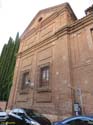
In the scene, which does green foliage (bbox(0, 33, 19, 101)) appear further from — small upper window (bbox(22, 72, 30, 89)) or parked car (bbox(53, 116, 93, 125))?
parked car (bbox(53, 116, 93, 125))

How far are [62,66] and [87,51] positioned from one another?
2.44 m

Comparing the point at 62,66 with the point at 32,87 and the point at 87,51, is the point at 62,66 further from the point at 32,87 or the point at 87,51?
the point at 32,87

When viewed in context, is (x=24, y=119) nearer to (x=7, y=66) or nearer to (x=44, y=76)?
(x=44, y=76)

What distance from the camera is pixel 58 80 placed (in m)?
11.5

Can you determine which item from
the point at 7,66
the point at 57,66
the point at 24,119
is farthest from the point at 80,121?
the point at 7,66

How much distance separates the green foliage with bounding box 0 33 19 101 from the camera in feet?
79.3

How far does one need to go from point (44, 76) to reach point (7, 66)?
54.6ft

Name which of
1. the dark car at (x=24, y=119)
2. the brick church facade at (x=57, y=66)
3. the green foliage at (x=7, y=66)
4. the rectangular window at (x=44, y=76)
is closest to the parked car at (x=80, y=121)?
the dark car at (x=24, y=119)

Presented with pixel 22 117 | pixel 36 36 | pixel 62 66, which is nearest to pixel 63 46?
pixel 62 66

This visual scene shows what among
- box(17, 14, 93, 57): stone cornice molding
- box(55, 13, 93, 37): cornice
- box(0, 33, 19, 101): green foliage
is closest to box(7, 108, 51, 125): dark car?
box(17, 14, 93, 57): stone cornice molding

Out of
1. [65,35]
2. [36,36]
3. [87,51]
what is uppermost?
[36,36]

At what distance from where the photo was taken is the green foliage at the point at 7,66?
79.3 feet

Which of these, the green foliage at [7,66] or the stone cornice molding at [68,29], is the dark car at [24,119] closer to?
the stone cornice molding at [68,29]

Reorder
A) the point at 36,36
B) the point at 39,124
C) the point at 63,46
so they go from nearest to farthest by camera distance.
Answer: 1. the point at 39,124
2. the point at 63,46
3. the point at 36,36
